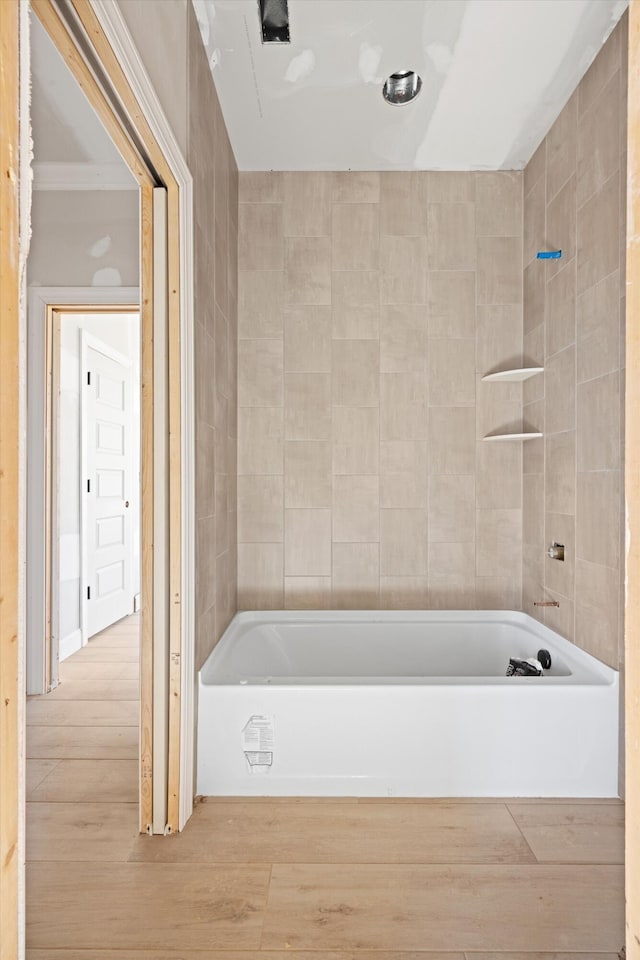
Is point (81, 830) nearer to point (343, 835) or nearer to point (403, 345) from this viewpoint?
point (343, 835)

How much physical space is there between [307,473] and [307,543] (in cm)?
35

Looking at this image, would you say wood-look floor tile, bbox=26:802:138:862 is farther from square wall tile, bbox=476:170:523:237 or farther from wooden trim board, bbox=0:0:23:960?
square wall tile, bbox=476:170:523:237

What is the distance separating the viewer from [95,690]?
2.91 meters

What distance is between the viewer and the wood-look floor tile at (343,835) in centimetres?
164

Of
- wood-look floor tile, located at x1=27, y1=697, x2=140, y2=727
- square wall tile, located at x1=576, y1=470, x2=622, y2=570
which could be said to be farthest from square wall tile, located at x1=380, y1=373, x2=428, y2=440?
wood-look floor tile, located at x1=27, y1=697, x2=140, y2=727

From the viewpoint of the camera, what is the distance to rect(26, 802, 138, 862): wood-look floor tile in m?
1.66

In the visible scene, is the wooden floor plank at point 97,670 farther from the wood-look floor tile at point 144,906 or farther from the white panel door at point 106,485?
the wood-look floor tile at point 144,906

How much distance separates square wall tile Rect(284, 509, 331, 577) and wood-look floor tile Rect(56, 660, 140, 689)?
1050 millimetres

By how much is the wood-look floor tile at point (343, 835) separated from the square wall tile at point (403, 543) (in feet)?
3.78

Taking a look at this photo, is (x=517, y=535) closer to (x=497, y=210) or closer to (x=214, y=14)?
(x=497, y=210)

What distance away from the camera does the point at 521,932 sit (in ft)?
4.48

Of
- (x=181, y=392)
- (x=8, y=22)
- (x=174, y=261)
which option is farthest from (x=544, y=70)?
(x=8, y=22)

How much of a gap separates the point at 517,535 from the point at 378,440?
2.72ft

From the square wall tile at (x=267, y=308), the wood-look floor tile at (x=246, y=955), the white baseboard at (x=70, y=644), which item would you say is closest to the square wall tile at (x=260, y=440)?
the square wall tile at (x=267, y=308)
